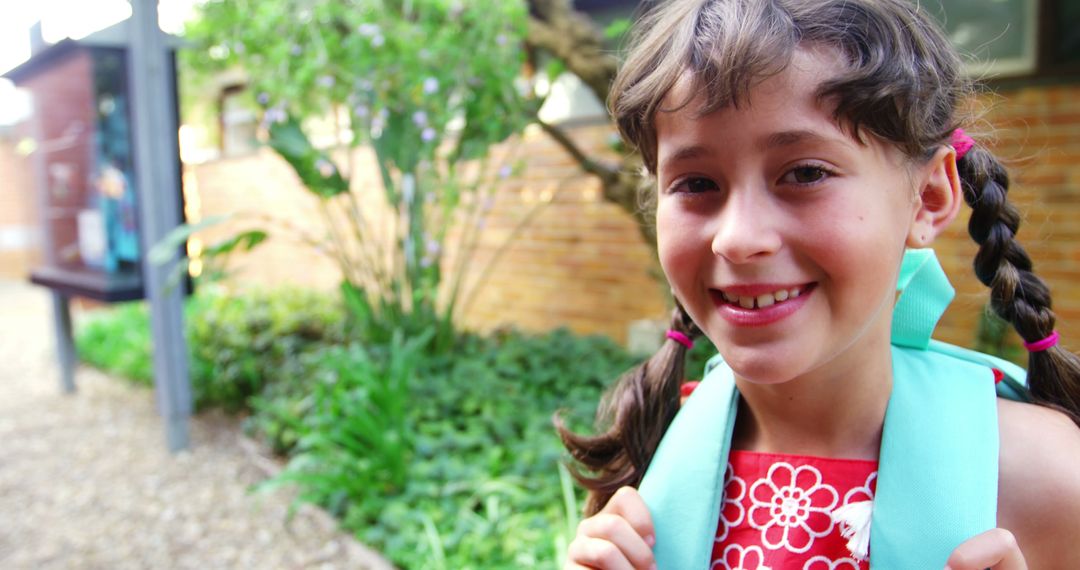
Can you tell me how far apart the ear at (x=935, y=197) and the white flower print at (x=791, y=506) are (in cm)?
32

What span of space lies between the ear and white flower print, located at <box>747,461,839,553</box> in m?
0.32

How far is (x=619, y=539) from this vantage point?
0.99 metres

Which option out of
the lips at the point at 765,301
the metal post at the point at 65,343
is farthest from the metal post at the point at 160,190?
the lips at the point at 765,301

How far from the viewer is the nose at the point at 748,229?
896 mm

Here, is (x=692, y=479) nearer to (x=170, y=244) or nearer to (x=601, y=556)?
(x=601, y=556)

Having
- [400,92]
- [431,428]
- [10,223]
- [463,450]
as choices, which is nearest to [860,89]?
[463,450]

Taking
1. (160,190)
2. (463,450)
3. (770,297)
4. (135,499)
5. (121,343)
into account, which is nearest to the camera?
(770,297)

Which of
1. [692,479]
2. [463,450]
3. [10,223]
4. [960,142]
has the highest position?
[10,223]

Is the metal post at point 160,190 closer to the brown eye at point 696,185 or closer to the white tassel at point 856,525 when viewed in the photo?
the brown eye at point 696,185

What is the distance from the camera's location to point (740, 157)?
915mm

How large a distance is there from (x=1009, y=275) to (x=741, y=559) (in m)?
0.52

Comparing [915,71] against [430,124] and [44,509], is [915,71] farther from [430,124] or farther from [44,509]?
[44,509]

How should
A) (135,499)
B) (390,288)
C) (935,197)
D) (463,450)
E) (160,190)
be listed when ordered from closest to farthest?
(935,197) → (463,450) → (135,499) → (160,190) → (390,288)

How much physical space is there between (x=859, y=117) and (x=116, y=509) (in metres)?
4.12
